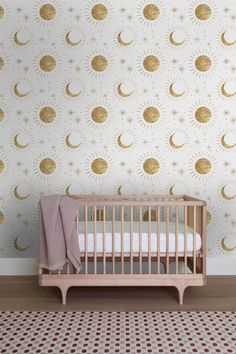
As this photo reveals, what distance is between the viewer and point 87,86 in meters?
3.34

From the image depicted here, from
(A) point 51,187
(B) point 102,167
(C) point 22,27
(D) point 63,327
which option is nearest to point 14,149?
(A) point 51,187

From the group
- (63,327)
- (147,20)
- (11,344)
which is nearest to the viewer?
(11,344)

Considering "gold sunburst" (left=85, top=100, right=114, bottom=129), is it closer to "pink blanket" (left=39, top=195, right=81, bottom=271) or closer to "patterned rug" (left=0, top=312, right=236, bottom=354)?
"pink blanket" (left=39, top=195, right=81, bottom=271)

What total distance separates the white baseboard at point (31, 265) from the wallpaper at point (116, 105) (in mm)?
58

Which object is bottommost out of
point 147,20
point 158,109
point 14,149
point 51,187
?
point 51,187

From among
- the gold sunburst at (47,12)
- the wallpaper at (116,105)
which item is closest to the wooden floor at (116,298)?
the wallpaper at (116,105)

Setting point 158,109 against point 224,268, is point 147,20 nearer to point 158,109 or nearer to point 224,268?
point 158,109

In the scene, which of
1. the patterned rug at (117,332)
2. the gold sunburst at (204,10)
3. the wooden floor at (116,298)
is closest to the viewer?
the patterned rug at (117,332)

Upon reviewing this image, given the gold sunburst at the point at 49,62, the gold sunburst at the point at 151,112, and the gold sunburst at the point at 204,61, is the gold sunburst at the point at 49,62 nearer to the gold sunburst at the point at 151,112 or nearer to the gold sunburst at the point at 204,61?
the gold sunburst at the point at 151,112

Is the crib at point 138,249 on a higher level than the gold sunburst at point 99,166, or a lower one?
lower

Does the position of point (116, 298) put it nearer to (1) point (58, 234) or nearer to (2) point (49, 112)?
(1) point (58, 234)

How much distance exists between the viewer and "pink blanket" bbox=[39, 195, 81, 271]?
8.57 feet

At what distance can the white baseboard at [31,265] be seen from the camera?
11.1ft

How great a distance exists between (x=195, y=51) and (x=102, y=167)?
3.80 ft
